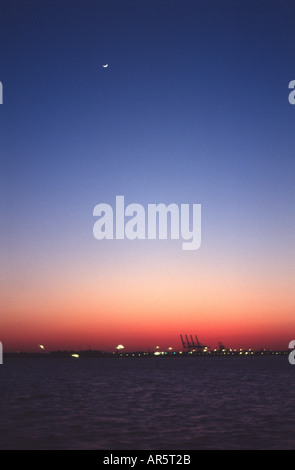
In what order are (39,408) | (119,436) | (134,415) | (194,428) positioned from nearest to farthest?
(119,436), (194,428), (134,415), (39,408)

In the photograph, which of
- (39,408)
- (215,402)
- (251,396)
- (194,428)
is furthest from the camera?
(251,396)

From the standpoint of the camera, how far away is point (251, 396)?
7562 cm

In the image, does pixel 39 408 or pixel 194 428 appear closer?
pixel 194 428

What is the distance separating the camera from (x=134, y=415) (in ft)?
173

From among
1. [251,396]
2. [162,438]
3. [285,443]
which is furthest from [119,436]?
[251,396]

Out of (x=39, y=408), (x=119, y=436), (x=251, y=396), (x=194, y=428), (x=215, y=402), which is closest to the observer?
(x=119, y=436)
